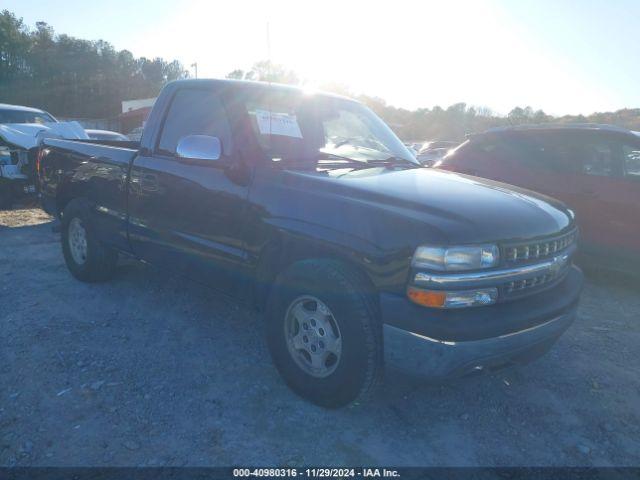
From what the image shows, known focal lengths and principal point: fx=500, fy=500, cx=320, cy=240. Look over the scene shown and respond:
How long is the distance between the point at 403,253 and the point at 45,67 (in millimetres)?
57983

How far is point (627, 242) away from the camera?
5207 millimetres

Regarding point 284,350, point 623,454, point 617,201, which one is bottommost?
point 623,454

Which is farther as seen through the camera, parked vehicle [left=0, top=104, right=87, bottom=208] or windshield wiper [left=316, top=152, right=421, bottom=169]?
parked vehicle [left=0, top=104, right=87, bottom=208]

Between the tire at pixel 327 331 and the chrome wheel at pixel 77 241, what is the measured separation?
2.69 metres

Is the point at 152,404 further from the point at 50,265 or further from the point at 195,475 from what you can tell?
the point at 50,265

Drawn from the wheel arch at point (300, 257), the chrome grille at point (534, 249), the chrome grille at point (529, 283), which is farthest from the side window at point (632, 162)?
the wheel arch at point (300, 257)

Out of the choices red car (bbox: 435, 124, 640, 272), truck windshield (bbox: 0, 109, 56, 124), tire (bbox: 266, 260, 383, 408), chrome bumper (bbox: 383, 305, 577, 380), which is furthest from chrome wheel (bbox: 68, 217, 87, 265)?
truck windshield (bbox: 0, 109, 56, 124)

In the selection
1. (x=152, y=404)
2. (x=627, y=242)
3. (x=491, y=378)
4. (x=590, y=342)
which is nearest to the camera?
(x=152, y=404)

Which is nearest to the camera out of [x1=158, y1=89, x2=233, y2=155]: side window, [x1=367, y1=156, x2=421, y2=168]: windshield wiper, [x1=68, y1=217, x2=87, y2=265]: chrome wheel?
[x1=158, y1=89, x2=233, y2=155]: side window

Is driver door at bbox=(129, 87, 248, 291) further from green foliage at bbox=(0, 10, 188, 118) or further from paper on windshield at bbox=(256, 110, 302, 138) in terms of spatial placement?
green foliage at bbox=(0, 10, 188, 118)

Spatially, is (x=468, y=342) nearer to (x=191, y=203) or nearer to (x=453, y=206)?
(x=453, y=206)

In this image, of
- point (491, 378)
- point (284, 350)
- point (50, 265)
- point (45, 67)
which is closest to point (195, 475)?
point (284, 350)

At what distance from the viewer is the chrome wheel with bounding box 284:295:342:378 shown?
2828 mm

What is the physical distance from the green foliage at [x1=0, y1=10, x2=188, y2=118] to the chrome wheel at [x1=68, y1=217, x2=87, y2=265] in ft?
159
